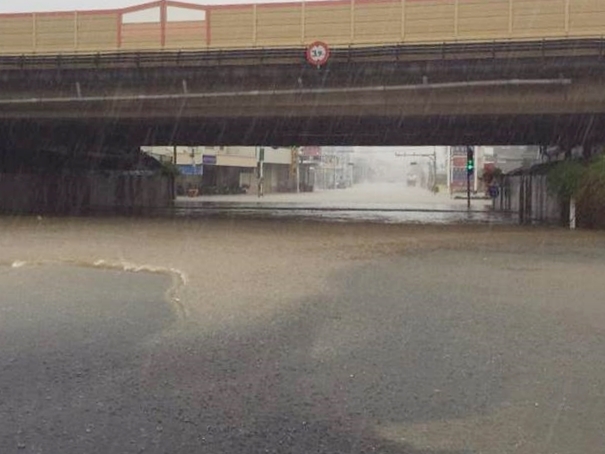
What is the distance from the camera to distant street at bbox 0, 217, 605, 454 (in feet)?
17.5

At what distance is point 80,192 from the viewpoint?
47844 millimetres

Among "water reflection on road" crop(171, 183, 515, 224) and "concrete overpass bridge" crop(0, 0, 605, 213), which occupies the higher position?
"concrete overpass bridge" crop(0, 0, 605, 213)

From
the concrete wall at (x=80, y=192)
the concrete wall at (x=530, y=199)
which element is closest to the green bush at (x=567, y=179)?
the concrete wall at (x=530, y=199)

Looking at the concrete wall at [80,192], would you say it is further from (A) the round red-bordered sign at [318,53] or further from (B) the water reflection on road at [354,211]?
(A) the round red-bordered sign at [318,53]

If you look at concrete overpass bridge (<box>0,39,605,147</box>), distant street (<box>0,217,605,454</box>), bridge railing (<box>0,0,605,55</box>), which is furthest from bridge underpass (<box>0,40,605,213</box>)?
distant street (<box>0,217,605,454</box>)

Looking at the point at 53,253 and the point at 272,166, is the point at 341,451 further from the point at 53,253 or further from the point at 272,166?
the point at 272,166

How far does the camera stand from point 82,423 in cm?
549

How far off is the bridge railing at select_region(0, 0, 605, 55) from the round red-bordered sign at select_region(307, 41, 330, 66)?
55 cm

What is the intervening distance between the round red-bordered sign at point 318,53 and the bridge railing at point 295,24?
554 mm

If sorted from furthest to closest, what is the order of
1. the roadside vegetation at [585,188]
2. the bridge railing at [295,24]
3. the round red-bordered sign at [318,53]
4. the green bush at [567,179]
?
the round red-bordered sign at [318,53] → the green bush at [567,179] → the bridge railing at [295,24] → the roadside vegetation at [585,188]

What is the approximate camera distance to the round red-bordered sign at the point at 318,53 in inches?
1071

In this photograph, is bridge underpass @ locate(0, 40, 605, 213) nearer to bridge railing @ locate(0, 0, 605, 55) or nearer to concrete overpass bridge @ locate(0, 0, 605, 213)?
concrete overpass bridge @ locate(0, 0, 605, 213)

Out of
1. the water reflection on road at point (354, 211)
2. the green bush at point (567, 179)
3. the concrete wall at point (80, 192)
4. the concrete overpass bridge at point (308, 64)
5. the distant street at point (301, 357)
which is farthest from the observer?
the concrete wall at point (80, 192)

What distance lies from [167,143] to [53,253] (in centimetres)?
3360
